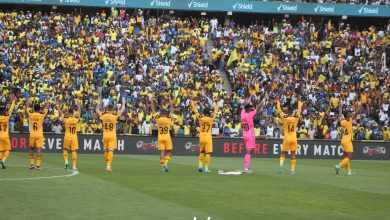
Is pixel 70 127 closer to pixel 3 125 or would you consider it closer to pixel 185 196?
pixel 3 125

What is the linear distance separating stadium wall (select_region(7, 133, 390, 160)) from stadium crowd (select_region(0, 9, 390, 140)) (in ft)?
5.71

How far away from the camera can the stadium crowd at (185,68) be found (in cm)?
4272

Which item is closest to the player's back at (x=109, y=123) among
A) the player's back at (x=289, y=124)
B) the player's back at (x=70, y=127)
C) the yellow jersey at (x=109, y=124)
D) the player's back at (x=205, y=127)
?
the yellow jersey at (x=109, y=124)

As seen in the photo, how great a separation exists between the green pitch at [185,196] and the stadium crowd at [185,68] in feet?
60.3

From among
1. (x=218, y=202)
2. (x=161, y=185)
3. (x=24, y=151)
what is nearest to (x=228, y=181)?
(x=161, y=185)

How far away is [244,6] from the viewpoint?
55.6 metres

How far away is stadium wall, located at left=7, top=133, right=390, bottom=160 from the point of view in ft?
125

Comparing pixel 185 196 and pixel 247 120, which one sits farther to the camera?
pixel 247 120

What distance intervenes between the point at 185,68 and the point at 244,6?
1063 cm

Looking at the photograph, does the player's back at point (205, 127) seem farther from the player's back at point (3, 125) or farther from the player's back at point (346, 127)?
the player's back at point (3, 125)

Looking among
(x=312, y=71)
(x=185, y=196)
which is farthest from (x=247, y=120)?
(x=312, y=71)

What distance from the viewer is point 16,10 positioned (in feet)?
173

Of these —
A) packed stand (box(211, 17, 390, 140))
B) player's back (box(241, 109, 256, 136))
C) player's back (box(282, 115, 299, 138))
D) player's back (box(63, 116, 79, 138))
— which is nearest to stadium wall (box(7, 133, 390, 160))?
packed stand (box(211, 17, 390, 140))

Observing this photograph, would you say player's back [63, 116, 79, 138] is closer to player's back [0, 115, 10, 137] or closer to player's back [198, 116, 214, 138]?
player's back [0, 115, 10, 137]
